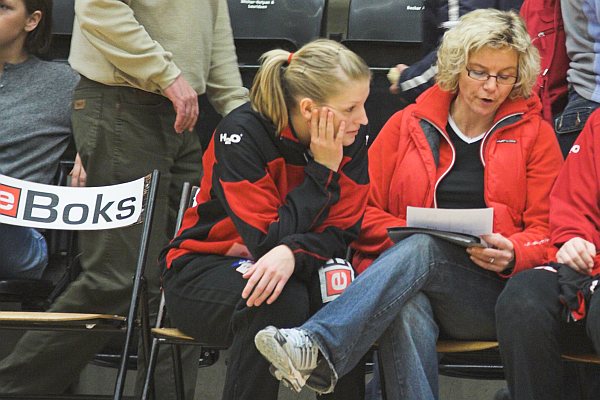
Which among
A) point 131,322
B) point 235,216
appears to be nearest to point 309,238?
point 235,216

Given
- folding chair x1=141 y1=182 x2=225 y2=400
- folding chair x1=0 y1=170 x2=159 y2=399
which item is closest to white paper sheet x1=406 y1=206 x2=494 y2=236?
folding chair x1=141 y1=182 x2=225 y2=400

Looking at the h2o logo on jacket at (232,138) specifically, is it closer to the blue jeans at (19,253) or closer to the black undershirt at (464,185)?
the black undershirt at (464,185)

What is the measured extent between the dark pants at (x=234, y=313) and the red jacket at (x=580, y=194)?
70 centimetres

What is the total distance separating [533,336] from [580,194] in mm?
524

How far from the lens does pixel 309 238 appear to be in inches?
115

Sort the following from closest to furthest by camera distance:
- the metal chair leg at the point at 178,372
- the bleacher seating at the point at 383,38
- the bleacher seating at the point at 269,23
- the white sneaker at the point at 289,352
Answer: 1. the white sneaker at the point at 289,352
2. the metal chair leg at the point at 178,372
3. the bleacher seating at the point at 383,38
4. the bleacher seating at the point at 269,23

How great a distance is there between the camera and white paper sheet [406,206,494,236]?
2.91m

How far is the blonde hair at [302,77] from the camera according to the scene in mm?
2990

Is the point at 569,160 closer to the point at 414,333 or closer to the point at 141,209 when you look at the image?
the point at 414,333

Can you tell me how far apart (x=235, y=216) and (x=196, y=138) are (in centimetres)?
106

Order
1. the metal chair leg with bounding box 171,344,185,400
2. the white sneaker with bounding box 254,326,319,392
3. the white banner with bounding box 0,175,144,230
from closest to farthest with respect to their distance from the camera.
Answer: the white sneaker with bounding box 254,326,319,392 < the metal chair leg with bounding box 171,344,185,400 < the white banner with bounding box 0,175,144,230

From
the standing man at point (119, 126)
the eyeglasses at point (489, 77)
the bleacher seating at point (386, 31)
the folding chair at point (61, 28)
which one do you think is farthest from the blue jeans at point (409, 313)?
the folding chair at point (61, 28)

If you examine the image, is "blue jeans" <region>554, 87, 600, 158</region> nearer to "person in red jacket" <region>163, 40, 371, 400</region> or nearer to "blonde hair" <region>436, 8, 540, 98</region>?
"blonde hair" <region>436, 8, 540, 98</region>

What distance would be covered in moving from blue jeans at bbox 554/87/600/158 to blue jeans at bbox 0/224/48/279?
1765 mm
